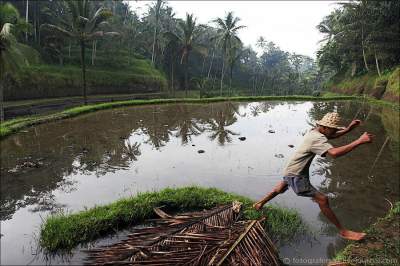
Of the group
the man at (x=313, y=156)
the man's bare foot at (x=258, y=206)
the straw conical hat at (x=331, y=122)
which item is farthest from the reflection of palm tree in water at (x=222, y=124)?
the straw conical hat at (x=331, y=122)

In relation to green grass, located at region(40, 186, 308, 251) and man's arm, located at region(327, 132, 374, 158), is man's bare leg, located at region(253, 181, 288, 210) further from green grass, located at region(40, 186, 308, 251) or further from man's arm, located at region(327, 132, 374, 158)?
man's arm, located at region(327, 132, 374, 158)

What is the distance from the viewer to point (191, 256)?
3.29 meters

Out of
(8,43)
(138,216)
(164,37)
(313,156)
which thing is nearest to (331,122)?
(313,156)

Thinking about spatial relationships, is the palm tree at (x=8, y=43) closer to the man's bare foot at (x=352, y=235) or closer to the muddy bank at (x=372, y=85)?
the man's bare foot at (x=352, y=235)

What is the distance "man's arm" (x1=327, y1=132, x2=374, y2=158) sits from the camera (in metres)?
3.36

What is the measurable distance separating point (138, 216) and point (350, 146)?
3.09 metres

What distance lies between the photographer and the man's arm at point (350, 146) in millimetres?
3361

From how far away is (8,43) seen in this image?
13.5 metres

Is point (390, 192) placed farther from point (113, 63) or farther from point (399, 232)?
point (113, 63)

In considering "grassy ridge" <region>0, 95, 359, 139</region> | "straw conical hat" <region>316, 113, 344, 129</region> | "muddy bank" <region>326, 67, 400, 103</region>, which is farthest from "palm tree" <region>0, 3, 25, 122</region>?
"muddy bank" <region>326, 67, 400, 103</region>

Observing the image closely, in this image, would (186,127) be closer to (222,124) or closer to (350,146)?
(222,124)

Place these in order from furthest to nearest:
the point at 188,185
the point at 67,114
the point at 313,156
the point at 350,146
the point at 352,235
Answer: the point at 67,114 → the point at 188,185 → the point at 352,235 → the point at 313,156 → the point at 350,146

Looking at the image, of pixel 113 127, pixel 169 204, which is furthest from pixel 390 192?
pixel 113 127

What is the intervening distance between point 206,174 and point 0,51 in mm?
10964
